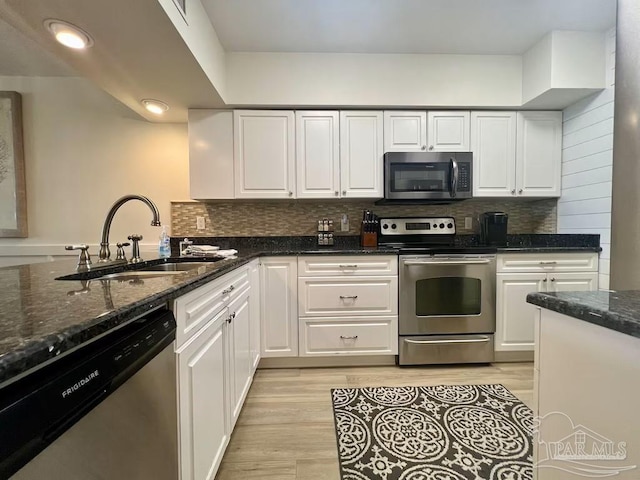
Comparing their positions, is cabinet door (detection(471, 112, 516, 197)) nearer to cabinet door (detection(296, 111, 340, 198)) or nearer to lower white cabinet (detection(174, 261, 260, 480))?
cabinet door (detection(296, 111, 340, 198))

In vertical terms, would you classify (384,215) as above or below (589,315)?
above

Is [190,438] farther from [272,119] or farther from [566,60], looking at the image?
[566,60]

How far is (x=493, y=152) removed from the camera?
2.55 m

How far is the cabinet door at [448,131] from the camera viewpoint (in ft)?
8.25

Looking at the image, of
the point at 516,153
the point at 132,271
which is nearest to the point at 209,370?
the point at 132,271

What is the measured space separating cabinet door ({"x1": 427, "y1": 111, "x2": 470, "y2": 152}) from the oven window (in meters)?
1.13

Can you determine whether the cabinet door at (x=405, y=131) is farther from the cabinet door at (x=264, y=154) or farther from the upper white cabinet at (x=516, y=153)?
the cabinet door at (x=264, y=154)

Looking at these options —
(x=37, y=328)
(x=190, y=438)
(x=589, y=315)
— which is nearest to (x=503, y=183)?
(x=589, y=315)

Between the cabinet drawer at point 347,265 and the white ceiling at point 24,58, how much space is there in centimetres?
249

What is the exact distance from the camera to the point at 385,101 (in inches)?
95.6

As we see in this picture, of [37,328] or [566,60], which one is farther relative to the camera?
[566,60]

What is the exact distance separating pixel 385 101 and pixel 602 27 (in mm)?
1642

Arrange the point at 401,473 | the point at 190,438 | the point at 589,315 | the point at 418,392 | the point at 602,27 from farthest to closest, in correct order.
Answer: the point at 602,27 < the point at 418,392 < the point at 401,473 < the point at 190,438 < the point at 589,315

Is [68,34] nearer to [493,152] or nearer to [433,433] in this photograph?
[433,433]
